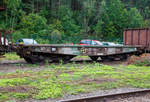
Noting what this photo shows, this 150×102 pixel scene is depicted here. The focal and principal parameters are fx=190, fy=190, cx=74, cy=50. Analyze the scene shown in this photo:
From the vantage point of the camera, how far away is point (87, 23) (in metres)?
59.5

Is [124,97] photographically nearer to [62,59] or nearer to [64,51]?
[64,51]

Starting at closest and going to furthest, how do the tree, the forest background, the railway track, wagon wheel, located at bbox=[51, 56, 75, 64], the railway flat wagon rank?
1. the railway track
2. the railway flat wagon
3. wagon wheel, located at bbox=[51, 56, 75, 64]
4. the forest background
5. the tree

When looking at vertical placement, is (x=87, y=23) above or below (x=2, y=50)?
above

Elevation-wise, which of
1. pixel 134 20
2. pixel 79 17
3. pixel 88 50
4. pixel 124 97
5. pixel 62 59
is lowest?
pixel 124 97

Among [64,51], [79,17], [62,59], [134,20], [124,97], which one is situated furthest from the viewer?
[79,17]

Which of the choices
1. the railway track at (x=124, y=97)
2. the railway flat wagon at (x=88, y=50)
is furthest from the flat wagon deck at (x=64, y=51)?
the railway track at (x=124, y=97)

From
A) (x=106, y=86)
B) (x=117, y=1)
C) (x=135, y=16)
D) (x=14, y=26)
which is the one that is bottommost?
(x=106, y=86)

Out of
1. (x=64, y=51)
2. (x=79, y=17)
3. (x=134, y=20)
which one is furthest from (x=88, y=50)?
(x=134, y=20)

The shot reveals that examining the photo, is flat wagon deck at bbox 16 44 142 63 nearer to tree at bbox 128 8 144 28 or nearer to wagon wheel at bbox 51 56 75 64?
wagon wheel at bbox 51 56 75 64

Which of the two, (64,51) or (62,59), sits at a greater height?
(64,51)

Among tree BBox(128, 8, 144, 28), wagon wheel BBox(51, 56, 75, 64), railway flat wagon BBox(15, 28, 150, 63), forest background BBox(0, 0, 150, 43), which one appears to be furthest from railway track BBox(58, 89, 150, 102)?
tree BBox(128, 8, 144, 28)

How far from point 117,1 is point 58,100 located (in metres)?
62.3

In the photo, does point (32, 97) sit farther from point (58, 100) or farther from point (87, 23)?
point (87, 23)

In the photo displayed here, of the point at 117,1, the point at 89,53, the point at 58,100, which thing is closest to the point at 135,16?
the point at 117,1
